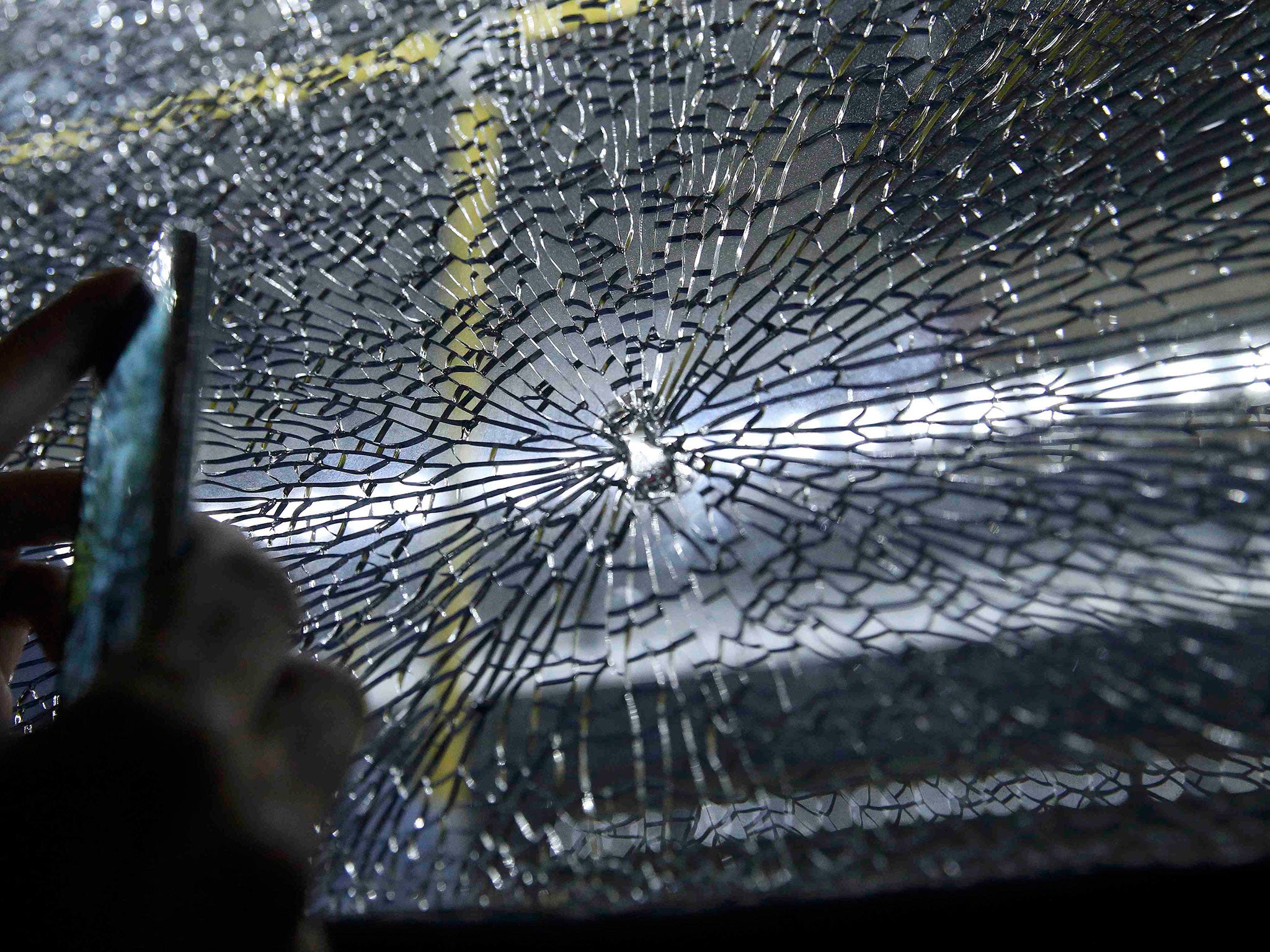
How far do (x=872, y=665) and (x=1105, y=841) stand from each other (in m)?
0.10

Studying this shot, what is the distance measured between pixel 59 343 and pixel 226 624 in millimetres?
150

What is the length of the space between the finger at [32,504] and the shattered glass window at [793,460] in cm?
5

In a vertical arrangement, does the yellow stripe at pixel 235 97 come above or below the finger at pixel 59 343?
above

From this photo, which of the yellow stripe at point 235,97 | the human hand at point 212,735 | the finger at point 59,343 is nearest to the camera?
the human hand at point 212,735

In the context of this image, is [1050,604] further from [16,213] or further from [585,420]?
[16,213]

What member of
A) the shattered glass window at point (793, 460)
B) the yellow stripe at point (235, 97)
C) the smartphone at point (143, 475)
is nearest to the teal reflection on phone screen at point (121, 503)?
the smartphone at point (143, 475)

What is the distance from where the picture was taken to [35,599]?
0.38 meters

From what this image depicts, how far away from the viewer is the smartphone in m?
0.25

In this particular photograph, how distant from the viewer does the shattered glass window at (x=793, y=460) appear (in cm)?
34

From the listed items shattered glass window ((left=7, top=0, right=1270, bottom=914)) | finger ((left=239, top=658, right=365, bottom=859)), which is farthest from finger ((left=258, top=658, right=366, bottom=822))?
shattered glass window ((left=7, top=0, right=1270, bottom=914))

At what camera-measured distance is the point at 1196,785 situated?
327 mm

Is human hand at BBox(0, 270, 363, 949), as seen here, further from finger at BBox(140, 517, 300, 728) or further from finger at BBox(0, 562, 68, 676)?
finger at BBox(0, 562, 68, 676)

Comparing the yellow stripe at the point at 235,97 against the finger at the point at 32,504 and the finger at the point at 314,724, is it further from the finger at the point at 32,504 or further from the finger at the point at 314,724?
the finger at the point at 314,724

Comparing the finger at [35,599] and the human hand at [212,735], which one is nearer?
the human hand at [212,735]
